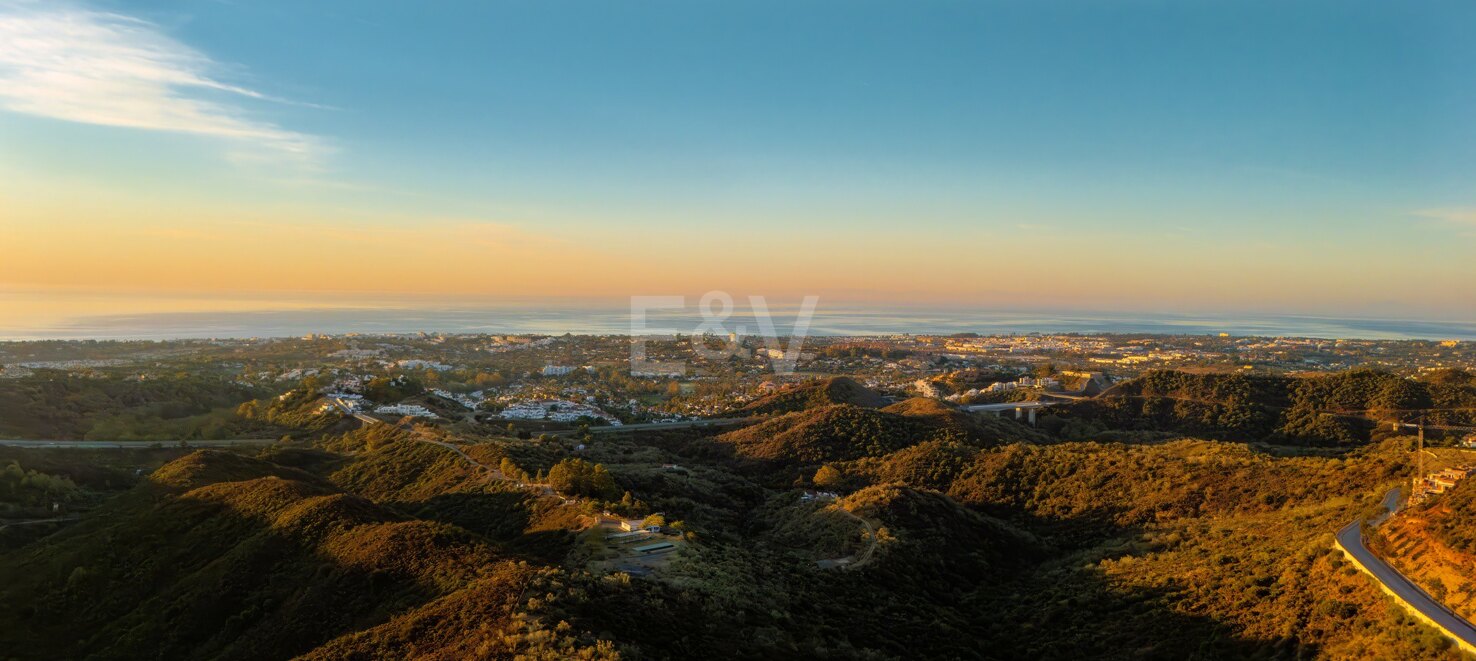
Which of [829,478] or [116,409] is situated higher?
[116,409]

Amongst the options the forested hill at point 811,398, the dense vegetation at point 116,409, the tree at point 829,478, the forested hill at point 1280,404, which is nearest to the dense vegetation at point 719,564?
the tree at point 829,478

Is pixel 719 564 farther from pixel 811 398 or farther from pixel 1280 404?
pixel 1280 404

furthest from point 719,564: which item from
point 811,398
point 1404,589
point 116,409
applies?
point 116,409

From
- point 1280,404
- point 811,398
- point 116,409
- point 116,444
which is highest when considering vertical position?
point 116,409

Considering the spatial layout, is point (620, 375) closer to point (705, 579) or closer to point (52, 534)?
point (52, 534)

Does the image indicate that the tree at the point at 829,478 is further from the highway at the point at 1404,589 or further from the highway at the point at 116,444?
the highway at the point at 116,444

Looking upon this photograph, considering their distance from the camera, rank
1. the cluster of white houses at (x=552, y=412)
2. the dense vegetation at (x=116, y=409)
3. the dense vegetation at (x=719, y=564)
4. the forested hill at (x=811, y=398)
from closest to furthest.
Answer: the dense vegetation at (x=719, y=564) → the dense vegetation at (x=116, y=409) → the cluster of white houses at (x=552, y=412) → the forested hill at (x=811, y=398)

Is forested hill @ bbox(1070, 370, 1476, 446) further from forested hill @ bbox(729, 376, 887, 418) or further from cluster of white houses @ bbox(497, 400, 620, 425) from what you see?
cluster of white houses @ bbox(497, 400, 620, 425)
